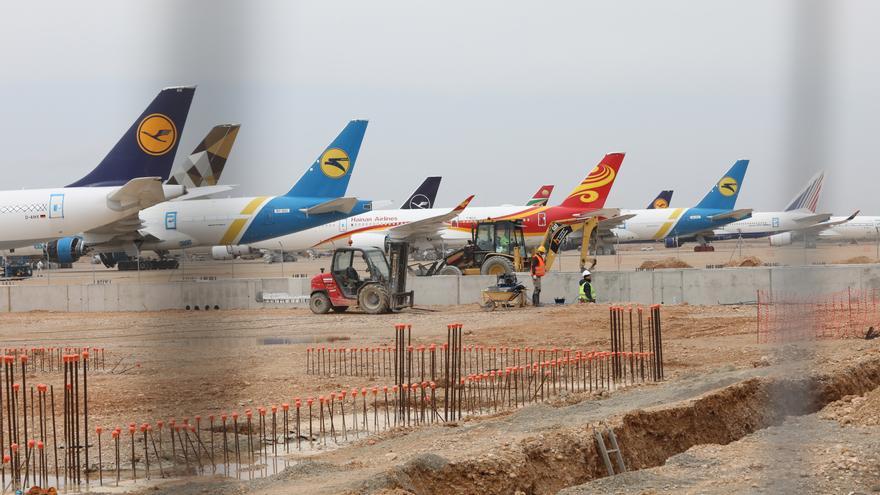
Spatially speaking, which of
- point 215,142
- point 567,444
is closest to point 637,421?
point 567,444

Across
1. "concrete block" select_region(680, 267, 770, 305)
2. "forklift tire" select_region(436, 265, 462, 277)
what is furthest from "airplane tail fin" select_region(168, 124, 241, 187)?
"forklift tire" select_region(436, 265, 462, 277)

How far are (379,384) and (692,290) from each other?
14548mm

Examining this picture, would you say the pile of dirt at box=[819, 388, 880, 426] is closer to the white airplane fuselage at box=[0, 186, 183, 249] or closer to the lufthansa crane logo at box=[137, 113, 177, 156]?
the lufthansa crane logo at box=[137, 113, 177, 156]

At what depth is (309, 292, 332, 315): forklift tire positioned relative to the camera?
26609 millimetres

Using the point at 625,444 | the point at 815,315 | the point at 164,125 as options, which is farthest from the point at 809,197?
the point at 625,444

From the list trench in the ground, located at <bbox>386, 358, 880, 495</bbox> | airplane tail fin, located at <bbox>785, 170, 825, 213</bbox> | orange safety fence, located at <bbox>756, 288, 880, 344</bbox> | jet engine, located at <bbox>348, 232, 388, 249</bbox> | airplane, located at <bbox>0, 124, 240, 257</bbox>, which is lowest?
trench in the ground, located at <bbox>386, 358, 880, 495</bbox>

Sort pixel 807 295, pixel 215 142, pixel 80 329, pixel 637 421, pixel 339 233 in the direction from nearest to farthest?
pixel 215 142 → pixel 807 295 → pixel 637 421 → pixel 80 329 → pixel 339 233

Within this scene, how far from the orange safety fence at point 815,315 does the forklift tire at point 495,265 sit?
7.15m

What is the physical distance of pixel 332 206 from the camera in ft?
125

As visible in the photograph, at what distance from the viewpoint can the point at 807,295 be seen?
4.55 metres

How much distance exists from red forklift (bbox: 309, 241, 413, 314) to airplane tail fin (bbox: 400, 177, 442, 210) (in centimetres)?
2958

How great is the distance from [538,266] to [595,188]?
49.9 ft

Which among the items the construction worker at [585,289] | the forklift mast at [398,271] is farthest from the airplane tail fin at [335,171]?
the construction worker at [585,289]

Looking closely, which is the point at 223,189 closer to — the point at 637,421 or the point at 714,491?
the point at 714,491
